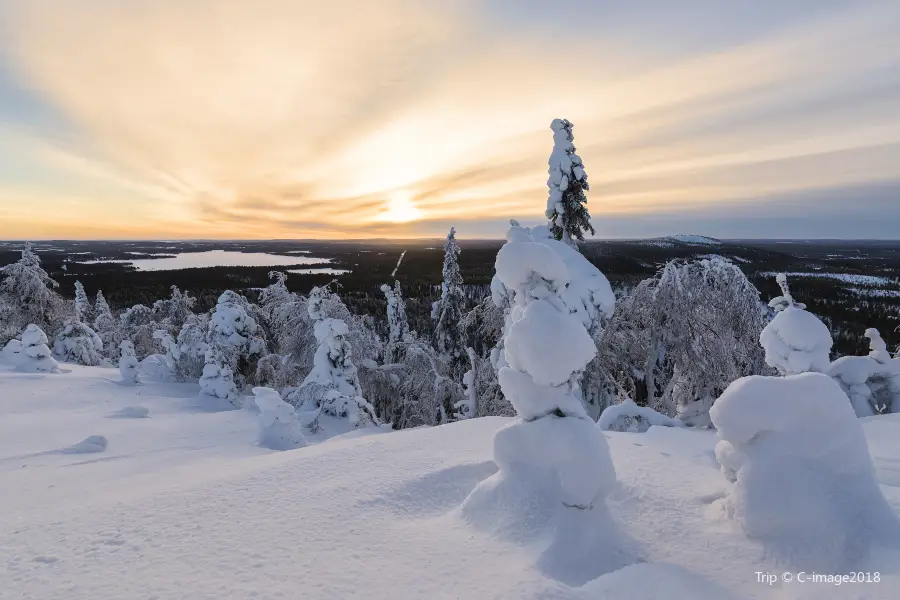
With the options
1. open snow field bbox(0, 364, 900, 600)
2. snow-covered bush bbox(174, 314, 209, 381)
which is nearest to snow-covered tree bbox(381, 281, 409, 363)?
snow-covered bush bbox(174, 314, 209, 381)

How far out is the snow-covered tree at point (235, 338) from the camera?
19.5 metres

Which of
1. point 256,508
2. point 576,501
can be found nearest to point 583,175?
point 576,501

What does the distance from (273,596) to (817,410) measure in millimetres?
5051

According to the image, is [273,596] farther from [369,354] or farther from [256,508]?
[369,354]

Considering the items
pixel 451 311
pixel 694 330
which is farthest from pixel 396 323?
pixel 694 330

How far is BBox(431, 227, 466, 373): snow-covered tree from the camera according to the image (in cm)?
2402

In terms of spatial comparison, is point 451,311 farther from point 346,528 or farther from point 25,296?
point 25,296

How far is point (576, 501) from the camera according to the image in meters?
4.47

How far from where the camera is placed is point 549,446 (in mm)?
4840

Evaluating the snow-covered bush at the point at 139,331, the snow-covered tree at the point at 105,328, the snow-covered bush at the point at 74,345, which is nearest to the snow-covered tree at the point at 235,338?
the snow-covered bush at the point at 74,345

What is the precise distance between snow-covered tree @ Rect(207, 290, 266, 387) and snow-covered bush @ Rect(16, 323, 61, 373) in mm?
5346

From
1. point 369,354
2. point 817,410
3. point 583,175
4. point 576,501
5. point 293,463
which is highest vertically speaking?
point 583,175

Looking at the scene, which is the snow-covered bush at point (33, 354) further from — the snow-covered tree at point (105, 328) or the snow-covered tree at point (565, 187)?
the snow-covered tree at point (105, 328)

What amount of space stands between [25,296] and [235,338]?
16589mm
